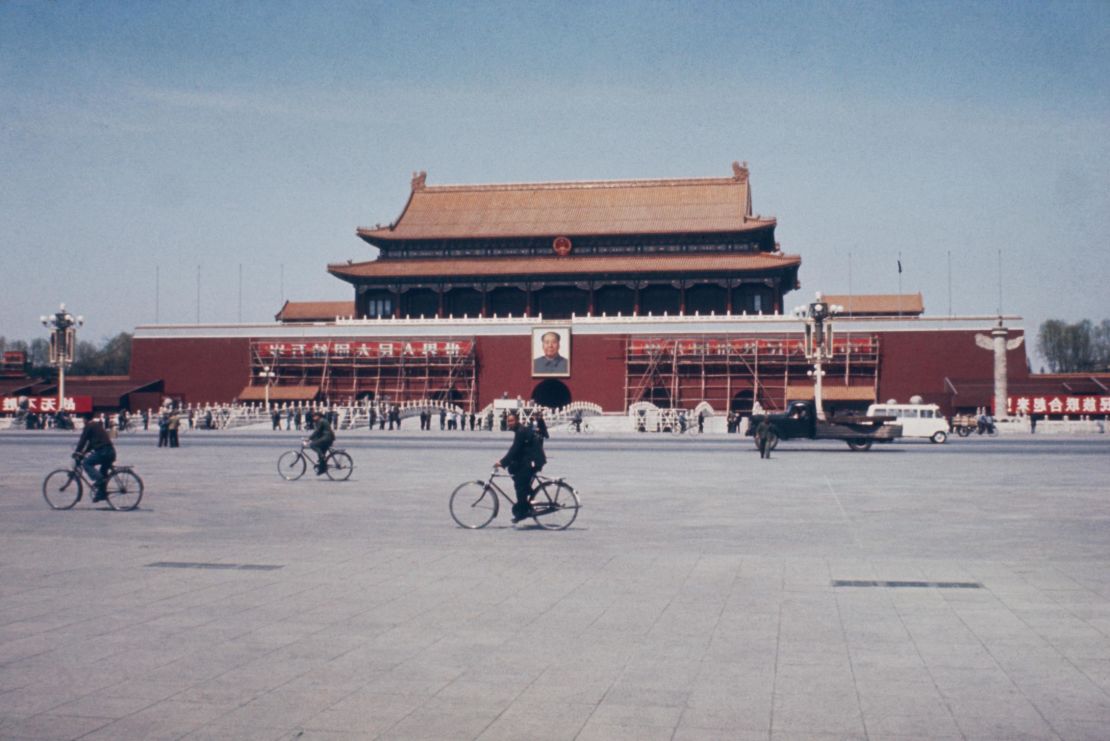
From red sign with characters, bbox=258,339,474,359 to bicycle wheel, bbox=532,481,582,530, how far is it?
46834 mm

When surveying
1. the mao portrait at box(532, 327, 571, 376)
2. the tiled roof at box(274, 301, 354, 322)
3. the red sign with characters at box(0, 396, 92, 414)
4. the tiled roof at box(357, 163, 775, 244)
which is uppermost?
the tiled roof at box(357, 163, 775, 244)

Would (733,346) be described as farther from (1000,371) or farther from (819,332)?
(819,332)

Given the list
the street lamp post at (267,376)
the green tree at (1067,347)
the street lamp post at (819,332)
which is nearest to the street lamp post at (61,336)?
the street lamp post at (267,376)

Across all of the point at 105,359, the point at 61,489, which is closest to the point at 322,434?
the point at 61,489

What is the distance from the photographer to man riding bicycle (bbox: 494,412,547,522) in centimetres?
1245

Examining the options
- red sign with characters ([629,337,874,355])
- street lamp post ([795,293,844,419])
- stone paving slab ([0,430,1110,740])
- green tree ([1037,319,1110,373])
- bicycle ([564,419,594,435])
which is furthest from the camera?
green tree ([1037,319,1110,373])

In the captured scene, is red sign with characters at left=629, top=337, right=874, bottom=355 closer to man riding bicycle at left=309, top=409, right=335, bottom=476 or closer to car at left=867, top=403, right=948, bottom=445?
car at left=867, top=403, right=948, bottom=445

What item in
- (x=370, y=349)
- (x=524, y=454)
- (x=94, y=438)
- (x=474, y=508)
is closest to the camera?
(x=524, y=454)

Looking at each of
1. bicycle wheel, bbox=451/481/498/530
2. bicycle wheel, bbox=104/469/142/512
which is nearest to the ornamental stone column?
bicycle wheel, bbox=451/481/498/530

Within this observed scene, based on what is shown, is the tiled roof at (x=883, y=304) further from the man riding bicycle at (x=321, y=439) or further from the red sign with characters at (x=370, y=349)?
the man riding bicycle at (x=321, y=439)

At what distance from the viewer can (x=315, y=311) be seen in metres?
73.8

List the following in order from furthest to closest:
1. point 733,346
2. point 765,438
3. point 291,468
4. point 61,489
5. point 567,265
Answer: point 567,265 < point 733,346 < point 765,438 < point 291,468 < point 61,489

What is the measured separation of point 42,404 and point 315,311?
18380mm

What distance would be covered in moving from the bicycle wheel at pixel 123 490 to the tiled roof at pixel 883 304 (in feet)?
192
